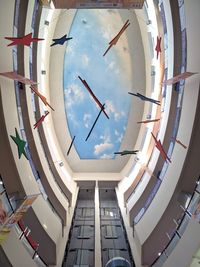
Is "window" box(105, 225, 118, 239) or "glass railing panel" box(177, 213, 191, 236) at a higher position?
"glass railing panel" box(177, 213, 191, 236)

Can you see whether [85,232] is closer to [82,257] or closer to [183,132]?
[82,257]

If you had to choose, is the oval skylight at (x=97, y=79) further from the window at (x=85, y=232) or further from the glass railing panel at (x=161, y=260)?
the glass railing panel at (x=161, y=260)

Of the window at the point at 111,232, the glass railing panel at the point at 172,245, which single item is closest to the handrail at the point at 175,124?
the window at the point at 111,232

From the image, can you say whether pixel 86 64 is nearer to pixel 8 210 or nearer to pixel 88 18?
pixel 88 18

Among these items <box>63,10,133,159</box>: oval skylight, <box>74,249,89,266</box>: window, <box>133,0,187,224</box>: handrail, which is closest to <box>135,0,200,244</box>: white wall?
<box>133,0,187,224</box>: handrail

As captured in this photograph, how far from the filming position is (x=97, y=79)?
1053cm

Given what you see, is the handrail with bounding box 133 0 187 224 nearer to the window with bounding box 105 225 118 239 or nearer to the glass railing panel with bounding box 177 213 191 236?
the window with bounding box 105 225 118 239

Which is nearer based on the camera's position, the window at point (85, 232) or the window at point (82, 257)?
the window at point (82, 257)

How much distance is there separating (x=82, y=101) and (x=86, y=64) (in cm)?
154

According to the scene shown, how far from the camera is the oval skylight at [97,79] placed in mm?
9508

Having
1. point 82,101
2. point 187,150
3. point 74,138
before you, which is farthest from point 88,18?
point 187,150

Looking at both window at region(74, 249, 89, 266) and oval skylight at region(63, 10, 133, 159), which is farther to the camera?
oval skylight at region(63, 10, 133, 159)

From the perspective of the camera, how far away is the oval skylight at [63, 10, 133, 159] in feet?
31.2

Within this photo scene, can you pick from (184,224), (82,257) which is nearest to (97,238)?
(82,257)
